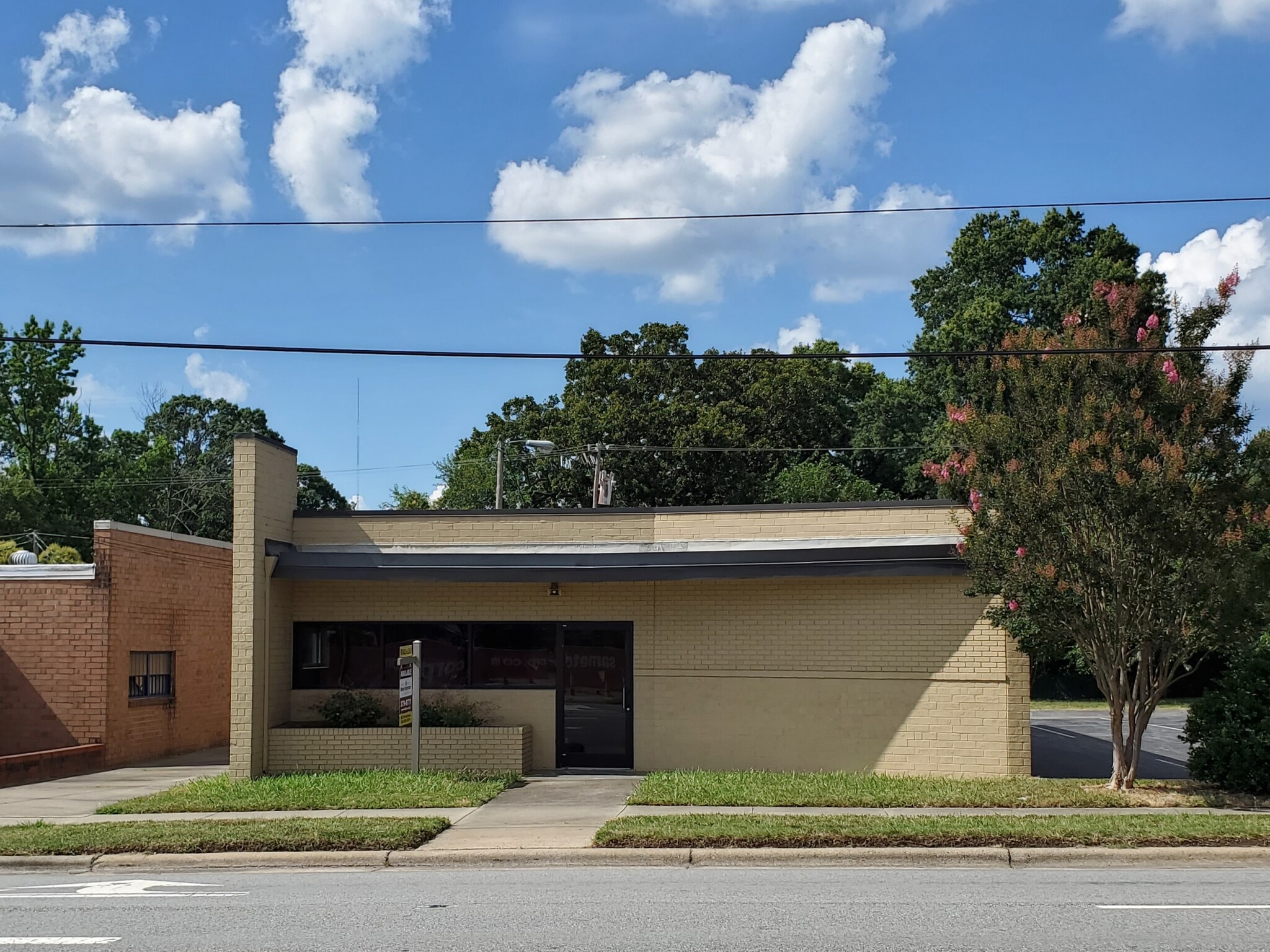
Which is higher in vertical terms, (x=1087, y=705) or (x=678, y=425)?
(x=678, y=425)

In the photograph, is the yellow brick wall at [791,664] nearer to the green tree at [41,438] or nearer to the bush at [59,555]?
the bush at [59,555]

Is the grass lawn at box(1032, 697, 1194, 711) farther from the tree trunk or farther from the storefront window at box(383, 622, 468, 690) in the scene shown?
the storefront window at box(383, 622, 468, 690)

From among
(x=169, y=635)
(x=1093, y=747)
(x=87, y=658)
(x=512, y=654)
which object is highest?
(x=169, y=635)

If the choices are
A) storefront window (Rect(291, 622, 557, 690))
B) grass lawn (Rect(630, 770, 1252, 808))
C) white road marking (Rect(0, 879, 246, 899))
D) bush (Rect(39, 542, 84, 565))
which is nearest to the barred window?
Answer: storefront window (Rect(291, 622, 557, 690))

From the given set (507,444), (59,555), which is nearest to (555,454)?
(507,444)

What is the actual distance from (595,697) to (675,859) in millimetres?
6624

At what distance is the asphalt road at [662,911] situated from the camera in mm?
8461

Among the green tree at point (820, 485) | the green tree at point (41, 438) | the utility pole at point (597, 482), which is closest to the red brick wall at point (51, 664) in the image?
the utility pole at point (597, 482)

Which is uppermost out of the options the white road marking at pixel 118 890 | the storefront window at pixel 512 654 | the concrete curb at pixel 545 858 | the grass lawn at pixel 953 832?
the storefront window at pixel 512 654

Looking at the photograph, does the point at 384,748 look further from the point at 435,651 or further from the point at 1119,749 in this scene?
the point at 1119,749

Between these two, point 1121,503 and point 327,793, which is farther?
point 327,793

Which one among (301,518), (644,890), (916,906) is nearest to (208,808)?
(301,518)

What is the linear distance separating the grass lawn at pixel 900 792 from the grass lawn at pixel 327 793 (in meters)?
2.24

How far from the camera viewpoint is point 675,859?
11867mm
